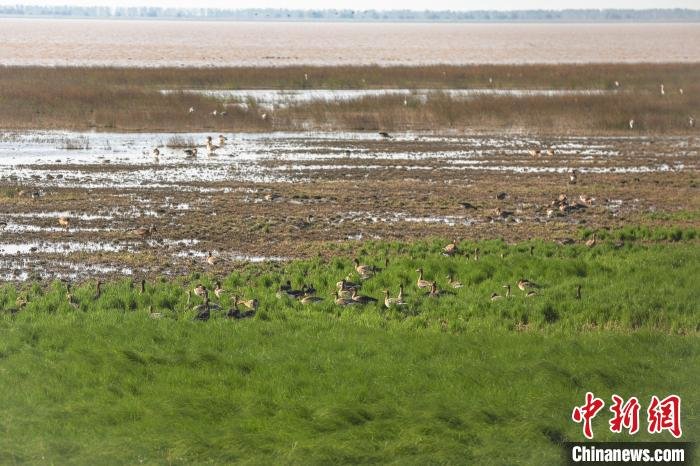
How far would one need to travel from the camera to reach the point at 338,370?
12617mm

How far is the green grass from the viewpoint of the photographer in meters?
10.5

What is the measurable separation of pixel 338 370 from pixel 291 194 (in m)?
14.8

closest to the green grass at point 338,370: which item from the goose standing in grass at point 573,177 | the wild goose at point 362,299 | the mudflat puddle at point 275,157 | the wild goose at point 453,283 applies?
the wild goose at point 453,283

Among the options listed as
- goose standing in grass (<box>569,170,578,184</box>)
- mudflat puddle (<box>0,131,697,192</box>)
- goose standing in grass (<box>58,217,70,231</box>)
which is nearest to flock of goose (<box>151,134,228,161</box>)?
mudflat puddle (<box>0,131,697,192</box>)

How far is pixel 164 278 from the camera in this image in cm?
1784

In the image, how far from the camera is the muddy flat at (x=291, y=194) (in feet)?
68.3

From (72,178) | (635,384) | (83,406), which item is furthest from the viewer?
(72,178)

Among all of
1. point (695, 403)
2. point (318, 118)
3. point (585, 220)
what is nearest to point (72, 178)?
point (585, 220)

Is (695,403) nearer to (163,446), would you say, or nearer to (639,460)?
(639,460)

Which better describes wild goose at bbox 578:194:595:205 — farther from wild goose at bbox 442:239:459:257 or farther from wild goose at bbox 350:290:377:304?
wild goose at bbox 350:290:377:304

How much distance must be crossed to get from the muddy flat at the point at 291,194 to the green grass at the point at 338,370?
10.4 feet

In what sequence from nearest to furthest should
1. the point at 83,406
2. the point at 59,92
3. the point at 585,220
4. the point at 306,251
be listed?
1. the point at 83,406
2. the point at 306,251
3. the point at 585,220
4. the point at 59,92

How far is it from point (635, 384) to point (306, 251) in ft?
30.1

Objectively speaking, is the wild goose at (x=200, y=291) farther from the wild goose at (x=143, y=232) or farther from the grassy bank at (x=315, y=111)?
the grassy bank at (x=315, y=111)
